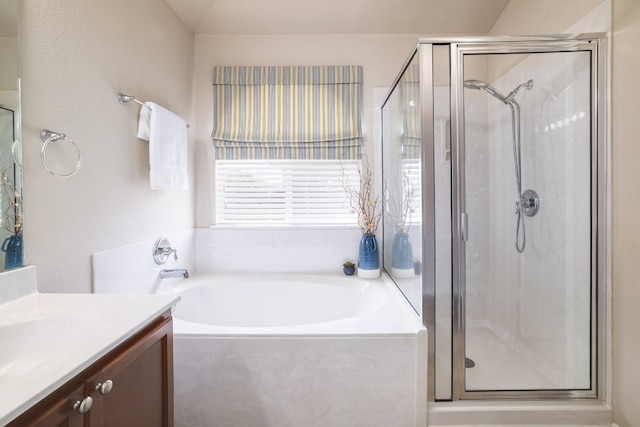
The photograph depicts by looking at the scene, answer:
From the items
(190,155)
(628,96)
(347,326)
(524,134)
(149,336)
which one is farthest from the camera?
(190,155)

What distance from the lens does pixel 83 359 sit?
26.5 inches

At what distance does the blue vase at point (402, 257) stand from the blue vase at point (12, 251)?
1677 mm

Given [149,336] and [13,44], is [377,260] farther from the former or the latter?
[13,44]

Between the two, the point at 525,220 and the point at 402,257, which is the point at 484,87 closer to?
the point at 525,220

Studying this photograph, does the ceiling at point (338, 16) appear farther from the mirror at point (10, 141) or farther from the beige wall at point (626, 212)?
the mirror at point (10, 141)

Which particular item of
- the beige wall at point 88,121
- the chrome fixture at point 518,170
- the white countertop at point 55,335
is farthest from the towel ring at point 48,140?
the chrome fixture at point 518,170

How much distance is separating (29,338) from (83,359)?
1.20ft

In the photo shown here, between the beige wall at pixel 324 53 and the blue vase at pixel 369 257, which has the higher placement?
the beige wall at pixel 324 53

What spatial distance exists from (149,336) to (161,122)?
1294 millimetres

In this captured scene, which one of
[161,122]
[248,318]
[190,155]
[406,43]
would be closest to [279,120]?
[190,155]

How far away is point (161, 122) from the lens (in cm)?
177

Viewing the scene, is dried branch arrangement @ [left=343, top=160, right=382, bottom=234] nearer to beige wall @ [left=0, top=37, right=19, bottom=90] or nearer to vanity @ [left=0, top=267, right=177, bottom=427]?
vanity @ [left=0, top=267, right=177, bottom=427]

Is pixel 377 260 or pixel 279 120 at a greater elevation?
pixel 279 120

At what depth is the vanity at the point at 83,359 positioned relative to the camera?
0.60m
